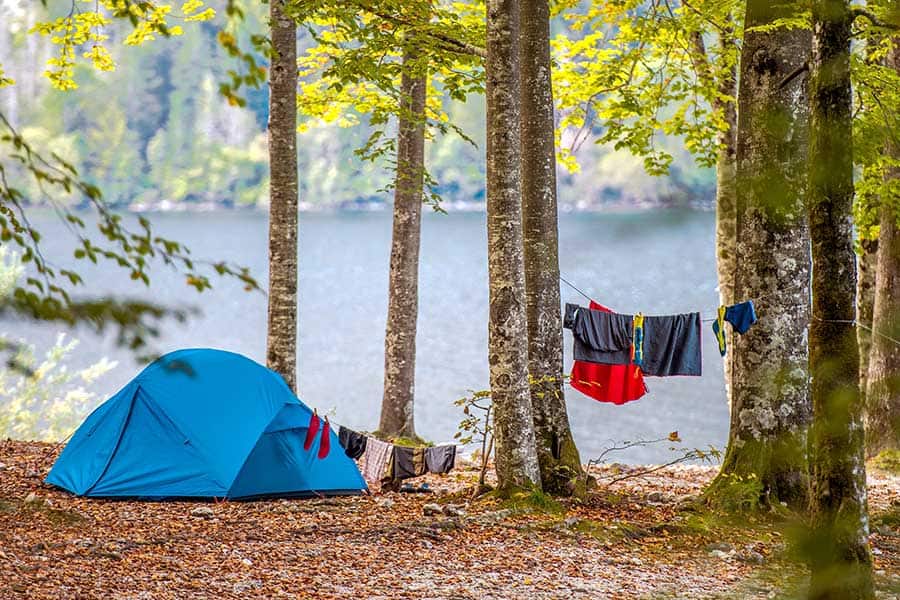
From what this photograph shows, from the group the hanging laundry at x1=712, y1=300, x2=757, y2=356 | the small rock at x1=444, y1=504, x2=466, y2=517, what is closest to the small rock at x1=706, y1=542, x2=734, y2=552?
the hanging laundry at x1=712, y1=300, x2=757, y2=356

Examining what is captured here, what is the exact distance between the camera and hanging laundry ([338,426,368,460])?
7.92 m

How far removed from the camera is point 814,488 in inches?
102

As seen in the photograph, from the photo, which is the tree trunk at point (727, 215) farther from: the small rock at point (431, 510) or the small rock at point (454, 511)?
the small rock at point (431, 510)

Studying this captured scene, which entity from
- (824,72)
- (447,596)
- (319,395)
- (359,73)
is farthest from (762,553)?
(319,395)

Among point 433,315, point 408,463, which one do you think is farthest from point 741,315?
point 433,315

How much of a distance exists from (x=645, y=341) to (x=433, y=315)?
31.3 m

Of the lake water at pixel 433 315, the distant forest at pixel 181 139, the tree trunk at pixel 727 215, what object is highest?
the distant forest at pixel 181 139

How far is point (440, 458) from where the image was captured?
7.80 meters

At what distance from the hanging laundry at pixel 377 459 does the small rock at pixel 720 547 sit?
282 centimetres

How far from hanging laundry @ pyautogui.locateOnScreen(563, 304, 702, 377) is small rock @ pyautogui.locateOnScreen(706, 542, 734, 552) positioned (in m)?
1.68

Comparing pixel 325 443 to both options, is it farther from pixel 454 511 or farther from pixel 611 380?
pixel 611 380

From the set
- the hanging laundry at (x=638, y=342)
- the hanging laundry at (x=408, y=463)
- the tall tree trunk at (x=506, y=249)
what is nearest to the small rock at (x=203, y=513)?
the hanging laundry at (x=408, y=463)

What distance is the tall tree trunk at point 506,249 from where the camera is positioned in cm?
646

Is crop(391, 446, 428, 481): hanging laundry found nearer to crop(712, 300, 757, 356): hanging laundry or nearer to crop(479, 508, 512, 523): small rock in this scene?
crop(479, 508, 512, 523): small rock
